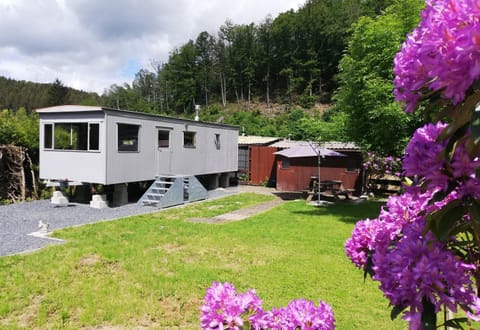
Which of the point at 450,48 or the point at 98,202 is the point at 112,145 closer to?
the point at 98,202

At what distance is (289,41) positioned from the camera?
5078cm

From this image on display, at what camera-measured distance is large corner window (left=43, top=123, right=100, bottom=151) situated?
11.3m

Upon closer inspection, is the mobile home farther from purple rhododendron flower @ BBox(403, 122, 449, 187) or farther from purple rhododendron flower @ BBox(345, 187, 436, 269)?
purple rhododendron flower @ BBox(403, 122, 449, 187)

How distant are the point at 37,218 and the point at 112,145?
2.91 m

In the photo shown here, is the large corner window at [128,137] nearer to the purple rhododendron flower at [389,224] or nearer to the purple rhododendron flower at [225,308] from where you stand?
the purple rhododendron flower at [225,308]

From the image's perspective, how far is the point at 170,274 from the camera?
209 inches

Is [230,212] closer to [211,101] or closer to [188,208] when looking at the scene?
[188,208]

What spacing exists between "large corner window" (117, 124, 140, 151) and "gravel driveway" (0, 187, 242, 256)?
1.97 metres

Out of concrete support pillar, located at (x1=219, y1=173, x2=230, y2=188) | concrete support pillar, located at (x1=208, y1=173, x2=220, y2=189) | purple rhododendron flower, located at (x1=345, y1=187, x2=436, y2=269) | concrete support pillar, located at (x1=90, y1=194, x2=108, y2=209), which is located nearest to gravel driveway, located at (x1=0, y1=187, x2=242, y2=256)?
concrete support pillar, located at (x1=90, y1=194, x2=108, y2=209)

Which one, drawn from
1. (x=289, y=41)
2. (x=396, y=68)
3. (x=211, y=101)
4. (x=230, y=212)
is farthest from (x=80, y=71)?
(x=396, y=68)

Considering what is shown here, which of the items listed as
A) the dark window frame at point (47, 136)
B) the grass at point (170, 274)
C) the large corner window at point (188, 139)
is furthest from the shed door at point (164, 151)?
the grass at point (170, 274)

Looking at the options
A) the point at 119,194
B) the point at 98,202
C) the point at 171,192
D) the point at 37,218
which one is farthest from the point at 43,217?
the point at 171,192

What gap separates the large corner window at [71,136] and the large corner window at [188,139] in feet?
12.5

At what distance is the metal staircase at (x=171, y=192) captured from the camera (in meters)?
11.7
